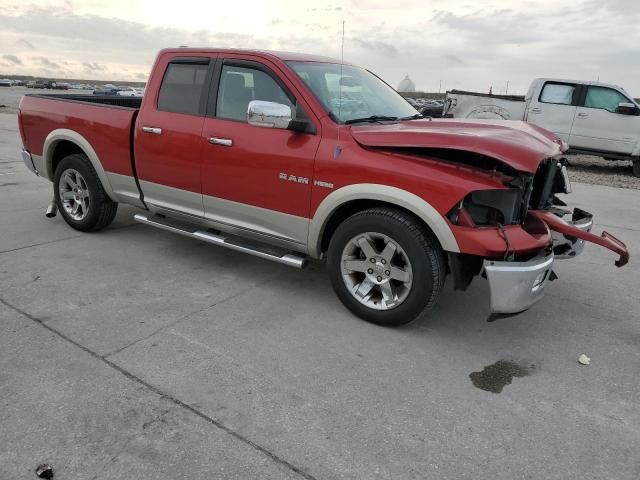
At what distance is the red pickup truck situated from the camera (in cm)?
324

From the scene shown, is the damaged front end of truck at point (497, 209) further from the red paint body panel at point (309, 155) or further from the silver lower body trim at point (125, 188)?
the silver lower body trim at point (125, 188)

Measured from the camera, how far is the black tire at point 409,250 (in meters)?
3.36

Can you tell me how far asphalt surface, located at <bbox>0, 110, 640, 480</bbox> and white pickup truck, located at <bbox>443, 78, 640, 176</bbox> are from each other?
8.34 meters

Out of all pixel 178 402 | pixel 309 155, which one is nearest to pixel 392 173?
pixel 309 155

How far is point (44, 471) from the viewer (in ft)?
7.26

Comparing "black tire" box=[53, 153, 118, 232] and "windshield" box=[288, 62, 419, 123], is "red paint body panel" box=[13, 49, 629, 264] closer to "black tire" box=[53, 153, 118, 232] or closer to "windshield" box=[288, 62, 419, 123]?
"windshield" box=[288, 62, 419, 123]

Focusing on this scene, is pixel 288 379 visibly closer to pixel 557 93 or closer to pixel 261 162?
pixel 261 162

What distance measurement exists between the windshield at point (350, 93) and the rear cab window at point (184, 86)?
88 centimetres

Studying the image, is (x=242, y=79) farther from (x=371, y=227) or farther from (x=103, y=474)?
(x=103, y=474)

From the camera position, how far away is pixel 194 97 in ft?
14.5

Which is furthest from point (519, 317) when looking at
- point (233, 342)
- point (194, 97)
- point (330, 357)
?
point (194, 97)

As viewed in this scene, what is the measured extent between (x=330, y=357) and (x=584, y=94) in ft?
37.3

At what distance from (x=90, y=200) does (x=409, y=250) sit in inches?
142

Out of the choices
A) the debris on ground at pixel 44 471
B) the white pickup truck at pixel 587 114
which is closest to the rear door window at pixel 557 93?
the white pickup truck at pixel 587 114
